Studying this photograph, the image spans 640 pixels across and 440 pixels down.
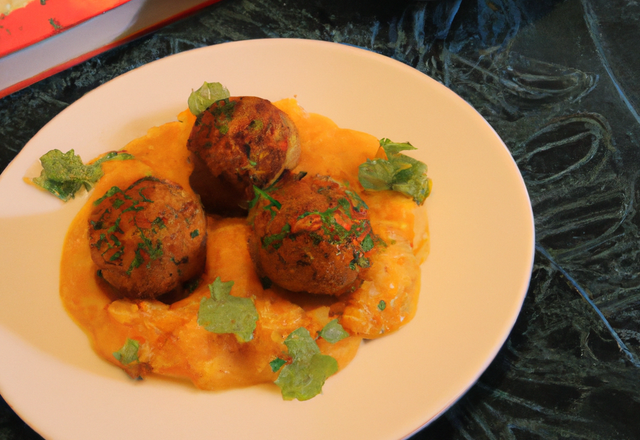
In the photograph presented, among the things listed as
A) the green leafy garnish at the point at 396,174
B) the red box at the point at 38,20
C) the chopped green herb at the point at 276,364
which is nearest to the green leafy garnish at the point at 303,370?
the chopped green herb at the point at 276,364

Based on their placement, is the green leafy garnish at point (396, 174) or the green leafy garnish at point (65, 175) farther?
the green leafy garnish at point (65, 175)

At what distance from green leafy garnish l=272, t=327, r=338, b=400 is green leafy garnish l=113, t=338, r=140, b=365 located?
1.86 feet

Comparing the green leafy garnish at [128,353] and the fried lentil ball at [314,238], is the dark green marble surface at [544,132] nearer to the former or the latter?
the green leafy garnish at [128,353]

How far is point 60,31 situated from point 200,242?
167cm

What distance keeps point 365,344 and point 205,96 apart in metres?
1.40

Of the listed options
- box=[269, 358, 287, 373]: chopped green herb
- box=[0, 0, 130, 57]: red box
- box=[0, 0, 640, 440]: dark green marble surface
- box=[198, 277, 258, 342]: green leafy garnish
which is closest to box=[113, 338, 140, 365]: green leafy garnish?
box=[198, 277, 258, 342]: green leafy garnish

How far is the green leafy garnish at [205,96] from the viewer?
2.25 metres

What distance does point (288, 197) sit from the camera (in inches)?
72.0

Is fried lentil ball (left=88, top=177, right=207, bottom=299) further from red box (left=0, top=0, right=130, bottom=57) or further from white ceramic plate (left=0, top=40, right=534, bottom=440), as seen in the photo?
red box (left=0, top=0, right=130, bottom=57)

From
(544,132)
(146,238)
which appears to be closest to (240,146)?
(146,238)

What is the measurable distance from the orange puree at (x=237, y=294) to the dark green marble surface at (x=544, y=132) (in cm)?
60

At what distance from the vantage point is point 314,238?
5.57 feet

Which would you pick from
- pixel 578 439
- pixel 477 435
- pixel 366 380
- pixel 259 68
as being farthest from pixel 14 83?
pixel 578 439

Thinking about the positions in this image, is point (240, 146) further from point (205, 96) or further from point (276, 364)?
point (276, 364)
